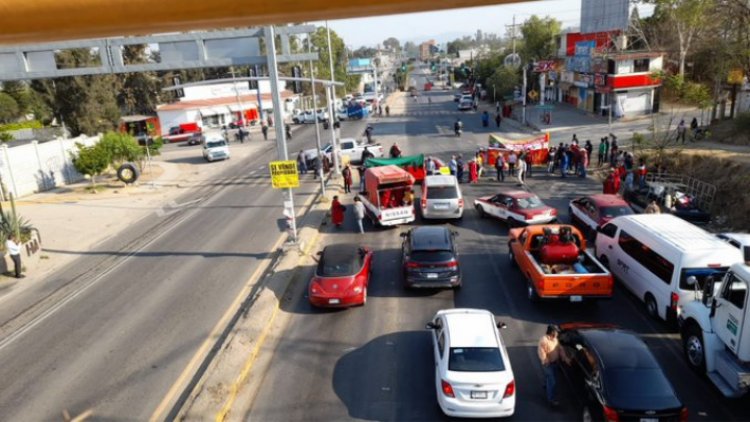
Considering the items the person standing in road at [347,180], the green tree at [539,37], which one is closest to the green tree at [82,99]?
the person standing in road at [347,180]

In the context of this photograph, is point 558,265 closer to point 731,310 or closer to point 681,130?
point 731,310

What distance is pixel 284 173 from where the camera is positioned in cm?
1814

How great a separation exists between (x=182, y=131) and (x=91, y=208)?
39.2 m

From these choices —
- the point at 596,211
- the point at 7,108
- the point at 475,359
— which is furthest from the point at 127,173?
the point at 7,108

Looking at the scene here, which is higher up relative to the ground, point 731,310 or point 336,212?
point 731,310

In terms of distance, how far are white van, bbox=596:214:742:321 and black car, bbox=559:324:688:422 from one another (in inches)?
106

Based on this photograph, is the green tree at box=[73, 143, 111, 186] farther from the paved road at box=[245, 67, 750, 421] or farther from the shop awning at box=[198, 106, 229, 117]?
the shop awning at box=[198, 106, 229, 117]

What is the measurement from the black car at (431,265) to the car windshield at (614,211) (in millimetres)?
6147

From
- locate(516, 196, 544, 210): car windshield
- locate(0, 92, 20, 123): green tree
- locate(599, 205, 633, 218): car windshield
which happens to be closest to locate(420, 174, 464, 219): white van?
locate(516, 196, 544, 210): car windshield

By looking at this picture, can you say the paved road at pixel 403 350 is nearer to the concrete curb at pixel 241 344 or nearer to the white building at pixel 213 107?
the concrete curb at pixel 241 344

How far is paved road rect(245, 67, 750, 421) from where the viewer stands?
998 cm

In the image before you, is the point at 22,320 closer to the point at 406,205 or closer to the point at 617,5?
the point at 406,205

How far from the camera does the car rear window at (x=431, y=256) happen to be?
1481 centimetres

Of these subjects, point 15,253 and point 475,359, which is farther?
point 15,253
